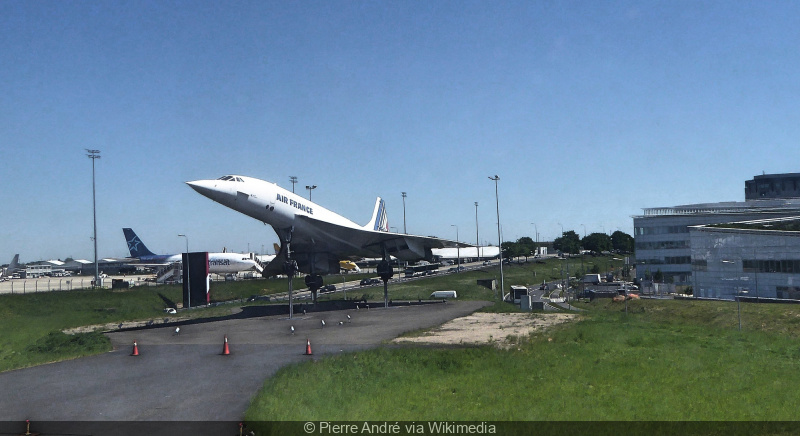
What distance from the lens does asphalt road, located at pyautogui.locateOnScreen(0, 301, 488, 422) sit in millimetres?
15422

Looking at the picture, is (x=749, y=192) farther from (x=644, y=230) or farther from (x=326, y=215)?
(x=326, y=215)

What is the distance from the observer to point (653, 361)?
69.6 feet

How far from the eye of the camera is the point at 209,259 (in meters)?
105

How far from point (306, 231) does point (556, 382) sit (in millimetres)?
32132

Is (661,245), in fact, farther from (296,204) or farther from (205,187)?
(205,187)

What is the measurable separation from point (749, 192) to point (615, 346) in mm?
186944

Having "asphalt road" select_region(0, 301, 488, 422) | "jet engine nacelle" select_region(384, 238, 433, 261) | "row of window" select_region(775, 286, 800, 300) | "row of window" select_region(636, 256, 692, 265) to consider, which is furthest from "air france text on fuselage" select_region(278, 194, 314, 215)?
"row of window" select_region(636, 256, 692, 265)

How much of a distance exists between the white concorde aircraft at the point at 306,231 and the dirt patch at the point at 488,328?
1189 centimetres

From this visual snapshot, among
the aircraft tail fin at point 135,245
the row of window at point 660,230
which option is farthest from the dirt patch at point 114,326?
the aircraft tail fin at point 135,245

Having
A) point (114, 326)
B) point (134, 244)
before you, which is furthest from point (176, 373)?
point (134, 244)

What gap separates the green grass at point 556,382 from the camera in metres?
14.2

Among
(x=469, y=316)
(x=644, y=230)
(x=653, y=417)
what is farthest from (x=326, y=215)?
(x=644, y=230)

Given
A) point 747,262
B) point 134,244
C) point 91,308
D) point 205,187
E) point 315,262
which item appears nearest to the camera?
point 205,187

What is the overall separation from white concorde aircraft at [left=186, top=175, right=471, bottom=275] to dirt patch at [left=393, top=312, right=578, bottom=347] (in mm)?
11887
